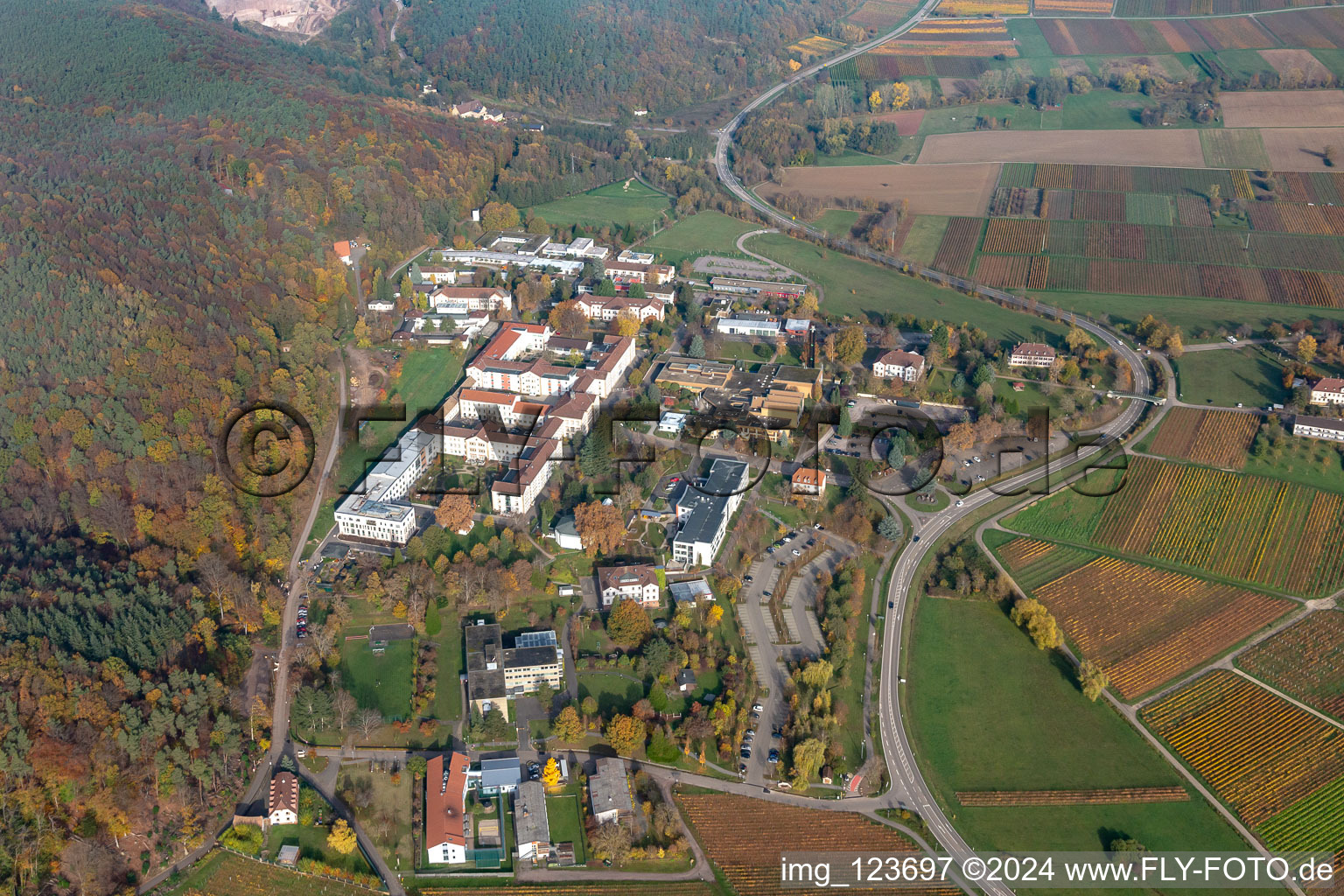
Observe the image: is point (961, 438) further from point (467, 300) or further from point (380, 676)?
point (467, 300)

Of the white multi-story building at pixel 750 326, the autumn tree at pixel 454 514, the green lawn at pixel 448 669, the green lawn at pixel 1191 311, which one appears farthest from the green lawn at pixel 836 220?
the green lawn at pixel 448 669

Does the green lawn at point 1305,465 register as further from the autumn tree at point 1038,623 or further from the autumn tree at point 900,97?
the autumn tree at point 900,97

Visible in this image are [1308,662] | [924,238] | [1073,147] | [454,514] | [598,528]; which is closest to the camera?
[1308,662]

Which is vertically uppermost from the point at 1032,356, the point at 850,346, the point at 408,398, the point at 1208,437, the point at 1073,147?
the point at 1073,147

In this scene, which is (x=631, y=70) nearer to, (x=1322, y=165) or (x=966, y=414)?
(x=1322, y=165)

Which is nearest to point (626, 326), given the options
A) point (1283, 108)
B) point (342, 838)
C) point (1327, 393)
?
point (342, 838)

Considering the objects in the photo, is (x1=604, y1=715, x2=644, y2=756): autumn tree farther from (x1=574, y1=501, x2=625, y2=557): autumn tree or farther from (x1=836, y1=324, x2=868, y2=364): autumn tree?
(x1=836, y1=324, x2=868, y2=364): autumn tree

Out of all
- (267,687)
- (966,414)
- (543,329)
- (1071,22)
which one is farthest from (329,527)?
(1071,22)
